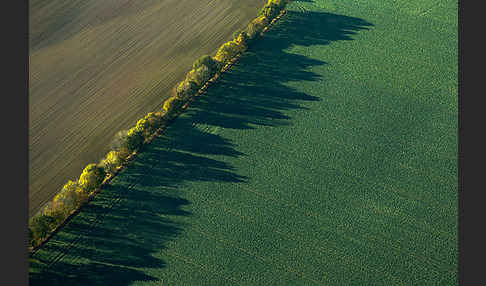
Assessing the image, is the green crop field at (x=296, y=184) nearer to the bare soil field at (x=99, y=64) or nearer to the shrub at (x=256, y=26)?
the shrub at (x=256, y=26)

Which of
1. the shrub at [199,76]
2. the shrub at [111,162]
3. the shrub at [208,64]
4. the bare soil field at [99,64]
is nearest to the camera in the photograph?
the shrub at [111,162]

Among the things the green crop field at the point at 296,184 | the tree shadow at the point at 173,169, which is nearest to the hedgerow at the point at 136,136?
the tree shadow at the point at 173,169

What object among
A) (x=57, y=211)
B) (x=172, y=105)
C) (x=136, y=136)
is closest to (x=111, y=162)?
(x=136, y=136)

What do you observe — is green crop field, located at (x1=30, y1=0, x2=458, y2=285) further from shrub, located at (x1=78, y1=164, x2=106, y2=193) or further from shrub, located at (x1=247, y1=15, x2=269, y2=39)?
shrub, located at (x1=247, y1=15, x2=269, y2=39)

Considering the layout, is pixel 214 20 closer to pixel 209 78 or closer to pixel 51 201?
pixel 209 78

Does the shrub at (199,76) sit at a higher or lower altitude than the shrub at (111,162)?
higher

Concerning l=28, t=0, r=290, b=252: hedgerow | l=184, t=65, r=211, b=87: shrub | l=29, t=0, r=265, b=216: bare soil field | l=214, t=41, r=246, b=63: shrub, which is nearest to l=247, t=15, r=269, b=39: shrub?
l=28, t=0, r=290, b=252: hedgerow

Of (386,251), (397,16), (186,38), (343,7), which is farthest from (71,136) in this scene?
(397,16)
